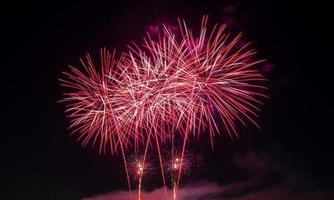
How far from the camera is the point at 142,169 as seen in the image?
1355 inches

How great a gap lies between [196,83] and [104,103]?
4339 mm

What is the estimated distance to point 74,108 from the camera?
102ft

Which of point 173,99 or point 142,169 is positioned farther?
point 142,169

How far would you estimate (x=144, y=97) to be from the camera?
31219 mm

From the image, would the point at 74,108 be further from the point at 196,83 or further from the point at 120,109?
the point at 196,83

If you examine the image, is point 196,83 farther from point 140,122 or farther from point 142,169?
point 142,169

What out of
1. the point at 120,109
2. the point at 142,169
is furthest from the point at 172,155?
the point at 120,109

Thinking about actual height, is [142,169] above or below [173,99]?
below

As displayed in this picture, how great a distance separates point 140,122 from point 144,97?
1143 millimetres

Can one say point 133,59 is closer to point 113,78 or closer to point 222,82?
point 113,78

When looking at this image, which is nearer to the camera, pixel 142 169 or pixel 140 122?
pixel 140 122

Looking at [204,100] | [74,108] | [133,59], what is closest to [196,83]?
[204,100]

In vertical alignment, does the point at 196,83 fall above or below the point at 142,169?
above

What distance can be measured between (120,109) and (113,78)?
1.77 meters
